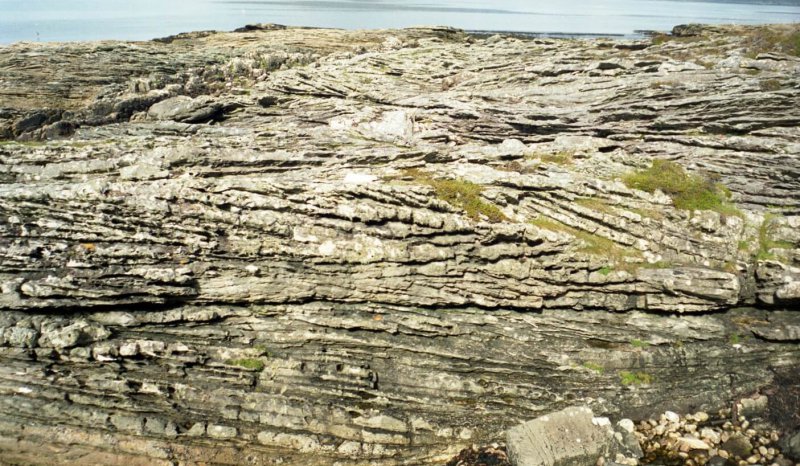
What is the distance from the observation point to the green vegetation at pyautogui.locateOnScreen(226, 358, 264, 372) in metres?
14.2

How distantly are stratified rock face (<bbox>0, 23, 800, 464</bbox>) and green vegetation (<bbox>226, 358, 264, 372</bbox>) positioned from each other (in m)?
0.06

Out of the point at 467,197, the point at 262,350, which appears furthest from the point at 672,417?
the point at 262,350

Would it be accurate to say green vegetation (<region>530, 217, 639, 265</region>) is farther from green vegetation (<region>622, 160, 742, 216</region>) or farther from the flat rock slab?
the flat rock slab

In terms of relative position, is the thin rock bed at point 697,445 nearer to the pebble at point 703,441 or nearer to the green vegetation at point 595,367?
the pebble at point 703,441

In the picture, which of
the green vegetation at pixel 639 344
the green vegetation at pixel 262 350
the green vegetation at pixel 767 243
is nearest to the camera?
Result: the green vegetation at pixel 262 350

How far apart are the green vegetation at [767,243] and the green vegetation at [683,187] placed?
93 centimetres

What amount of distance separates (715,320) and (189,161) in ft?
71.1

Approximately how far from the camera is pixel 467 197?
57.4ft

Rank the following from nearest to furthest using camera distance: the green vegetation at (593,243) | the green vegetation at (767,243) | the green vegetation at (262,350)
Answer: the green vegetation at (262,350), the green vegetation at (767,243), the green vegetation at (593,243)

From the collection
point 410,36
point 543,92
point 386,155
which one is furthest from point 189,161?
point 410,36

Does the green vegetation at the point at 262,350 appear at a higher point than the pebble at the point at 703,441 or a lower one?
higher

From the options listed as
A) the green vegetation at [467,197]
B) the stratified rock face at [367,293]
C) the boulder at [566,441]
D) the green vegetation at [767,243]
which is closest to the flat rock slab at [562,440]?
the boulder at [566,441]

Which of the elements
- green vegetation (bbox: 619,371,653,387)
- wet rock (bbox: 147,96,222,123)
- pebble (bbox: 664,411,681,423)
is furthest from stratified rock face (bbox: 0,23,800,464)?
wet rock (bbox: 147,96,222,123)

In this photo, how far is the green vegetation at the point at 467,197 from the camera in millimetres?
16938
